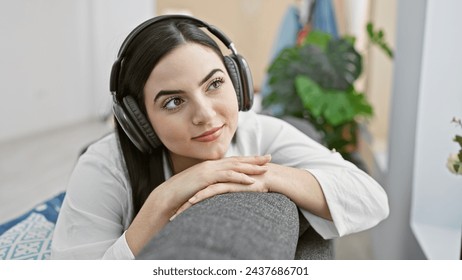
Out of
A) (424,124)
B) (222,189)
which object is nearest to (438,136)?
(424,124)

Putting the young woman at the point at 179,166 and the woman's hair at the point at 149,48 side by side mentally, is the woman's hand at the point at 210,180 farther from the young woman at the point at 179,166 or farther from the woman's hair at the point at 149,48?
the woman's hair at the point at 149,48

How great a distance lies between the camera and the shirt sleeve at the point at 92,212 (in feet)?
2.71

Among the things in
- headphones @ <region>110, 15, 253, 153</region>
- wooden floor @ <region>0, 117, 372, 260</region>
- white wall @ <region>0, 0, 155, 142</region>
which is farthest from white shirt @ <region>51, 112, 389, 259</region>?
white wall @ <region>0, 0, 155, 142</region>

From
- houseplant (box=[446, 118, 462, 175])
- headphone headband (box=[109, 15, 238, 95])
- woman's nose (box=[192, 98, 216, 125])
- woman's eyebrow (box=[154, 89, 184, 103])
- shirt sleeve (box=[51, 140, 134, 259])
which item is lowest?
shirt sleeve (box=[51, 140, 134, 259])

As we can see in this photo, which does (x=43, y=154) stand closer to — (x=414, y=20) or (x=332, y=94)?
(x=332, y=94)

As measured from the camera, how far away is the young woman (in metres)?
0.76

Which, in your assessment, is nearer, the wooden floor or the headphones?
the headphones

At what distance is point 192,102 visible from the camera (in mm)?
782

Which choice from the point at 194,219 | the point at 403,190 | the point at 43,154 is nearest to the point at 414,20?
the point at 403,190

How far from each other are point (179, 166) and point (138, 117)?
17cm

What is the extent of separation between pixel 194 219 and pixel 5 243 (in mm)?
721

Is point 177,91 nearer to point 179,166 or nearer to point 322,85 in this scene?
point 179,166

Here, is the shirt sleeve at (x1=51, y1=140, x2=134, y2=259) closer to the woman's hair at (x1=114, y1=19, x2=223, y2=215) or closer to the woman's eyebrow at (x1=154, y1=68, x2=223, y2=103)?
the woman's hair at (x1=114, y1=19, x2=223, y2=215)

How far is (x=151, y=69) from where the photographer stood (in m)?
0.79
